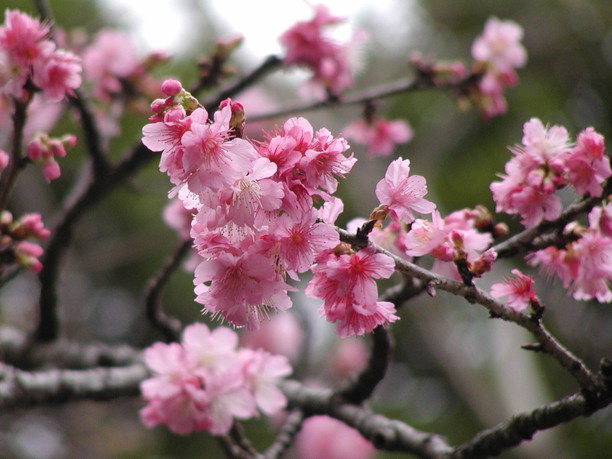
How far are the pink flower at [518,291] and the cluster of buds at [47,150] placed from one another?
104 cm

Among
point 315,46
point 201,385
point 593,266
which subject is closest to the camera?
point 593,266

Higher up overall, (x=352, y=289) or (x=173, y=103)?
(x=173, y=103)

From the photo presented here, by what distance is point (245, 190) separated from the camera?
3.08 ft

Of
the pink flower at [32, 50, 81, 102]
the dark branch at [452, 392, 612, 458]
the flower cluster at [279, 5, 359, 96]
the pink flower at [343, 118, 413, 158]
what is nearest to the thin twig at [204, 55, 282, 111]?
the flower cluster at [279, 5, 359, 96]

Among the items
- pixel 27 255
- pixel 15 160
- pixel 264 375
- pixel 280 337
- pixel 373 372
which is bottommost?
pixel 280 337

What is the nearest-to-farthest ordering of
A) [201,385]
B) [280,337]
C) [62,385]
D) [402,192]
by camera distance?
[402,192] → [201,385] → [62,385] → [280,337]

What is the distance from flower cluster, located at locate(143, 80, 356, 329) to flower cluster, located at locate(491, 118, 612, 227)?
0.48m

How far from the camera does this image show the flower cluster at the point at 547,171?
3.92 feet

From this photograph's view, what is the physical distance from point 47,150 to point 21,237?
23 cm

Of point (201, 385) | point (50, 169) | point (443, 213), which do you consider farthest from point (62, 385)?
point (443, 213)

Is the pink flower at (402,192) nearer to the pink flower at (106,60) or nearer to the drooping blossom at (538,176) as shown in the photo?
the drooping blossom at (538,176)

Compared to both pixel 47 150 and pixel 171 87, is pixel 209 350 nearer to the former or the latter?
pixel 47 150

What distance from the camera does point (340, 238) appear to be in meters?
1.03

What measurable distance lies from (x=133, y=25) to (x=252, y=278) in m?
4.73
